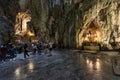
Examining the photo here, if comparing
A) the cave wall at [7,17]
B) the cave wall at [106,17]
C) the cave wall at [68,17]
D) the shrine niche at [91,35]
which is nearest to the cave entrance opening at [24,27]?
the cave wall at [68,17]

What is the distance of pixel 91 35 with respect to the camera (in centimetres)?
3020

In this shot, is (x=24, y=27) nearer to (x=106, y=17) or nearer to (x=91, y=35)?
(x=91, y=35)

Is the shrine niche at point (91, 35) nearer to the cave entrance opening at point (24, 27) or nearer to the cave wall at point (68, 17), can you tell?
the cave wall at point (68, 17)

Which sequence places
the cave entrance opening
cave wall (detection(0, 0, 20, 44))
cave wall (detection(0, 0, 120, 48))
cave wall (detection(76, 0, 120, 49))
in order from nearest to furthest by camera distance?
cave wall (detection(76, 0, 120, 49)), cave wall (detection(0, 0, 120, 48)), cave wall (detection(0, 0, 20, 44)), the cave entrance opening

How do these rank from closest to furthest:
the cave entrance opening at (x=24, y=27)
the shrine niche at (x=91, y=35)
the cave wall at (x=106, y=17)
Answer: the cave wall at (x=106, y=17) < the shrine niche at (x=91, y=35) < the cave entrance opening at (x=24, y=27)

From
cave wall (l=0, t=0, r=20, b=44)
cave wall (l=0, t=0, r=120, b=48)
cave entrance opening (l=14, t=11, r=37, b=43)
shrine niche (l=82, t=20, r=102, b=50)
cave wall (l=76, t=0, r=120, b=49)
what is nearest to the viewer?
cave wall (l=76, t=0, r=120, b=49)

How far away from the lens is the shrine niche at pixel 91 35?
28.8 m

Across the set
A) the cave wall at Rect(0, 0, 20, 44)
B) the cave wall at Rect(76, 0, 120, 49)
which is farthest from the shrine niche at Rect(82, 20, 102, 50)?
the cave wall at Rect(0, 0, 20, 44)

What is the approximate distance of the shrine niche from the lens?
2881 centimetres

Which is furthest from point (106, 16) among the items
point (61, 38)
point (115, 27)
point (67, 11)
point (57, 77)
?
point (57, 77)

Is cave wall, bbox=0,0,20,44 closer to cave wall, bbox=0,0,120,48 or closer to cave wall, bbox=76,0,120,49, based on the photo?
cave wall, bbox=0,0,120,48

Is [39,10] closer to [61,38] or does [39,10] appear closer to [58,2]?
[58,2]

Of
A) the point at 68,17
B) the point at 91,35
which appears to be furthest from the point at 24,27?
the point at 91,35

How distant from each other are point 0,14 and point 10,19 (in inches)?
125
